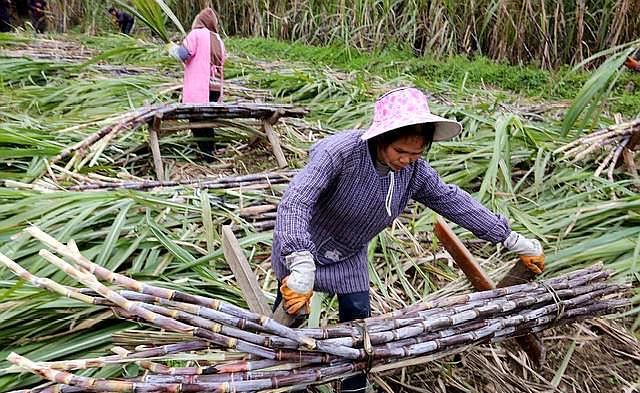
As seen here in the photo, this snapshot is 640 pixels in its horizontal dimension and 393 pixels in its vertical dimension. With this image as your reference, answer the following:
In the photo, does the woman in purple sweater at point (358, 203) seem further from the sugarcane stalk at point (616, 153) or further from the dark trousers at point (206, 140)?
the dark trousers at point (206, 140)

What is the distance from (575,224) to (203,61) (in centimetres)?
211

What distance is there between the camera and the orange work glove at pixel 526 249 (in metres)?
1.60

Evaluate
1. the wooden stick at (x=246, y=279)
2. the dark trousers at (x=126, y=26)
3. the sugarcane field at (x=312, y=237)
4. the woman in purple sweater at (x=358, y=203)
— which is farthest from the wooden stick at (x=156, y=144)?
the dark trousers at (x=126, y=26)

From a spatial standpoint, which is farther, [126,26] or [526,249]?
[126,26]

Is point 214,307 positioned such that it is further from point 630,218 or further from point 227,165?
point 227,165

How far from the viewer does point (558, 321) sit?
5.30ft

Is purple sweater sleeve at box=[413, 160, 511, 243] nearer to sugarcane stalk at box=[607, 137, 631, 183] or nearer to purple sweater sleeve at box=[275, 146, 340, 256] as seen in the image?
purple sweater sleeve at box=[275, 146, 340, 256]

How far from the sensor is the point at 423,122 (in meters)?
1.33

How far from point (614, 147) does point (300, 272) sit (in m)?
1.79

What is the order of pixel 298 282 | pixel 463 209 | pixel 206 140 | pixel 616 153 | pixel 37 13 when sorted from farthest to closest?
pixel 37 13 < pixel 206 140 < pixel 616 153 < pixel 463 209 < pixel 298 282

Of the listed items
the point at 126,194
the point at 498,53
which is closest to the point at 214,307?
the point at 126,194

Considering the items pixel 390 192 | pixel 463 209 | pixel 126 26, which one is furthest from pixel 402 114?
pixel 126 26

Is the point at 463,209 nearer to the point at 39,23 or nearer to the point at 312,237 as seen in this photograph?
the point at 312,237

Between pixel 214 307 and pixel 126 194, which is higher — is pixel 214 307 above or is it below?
above
